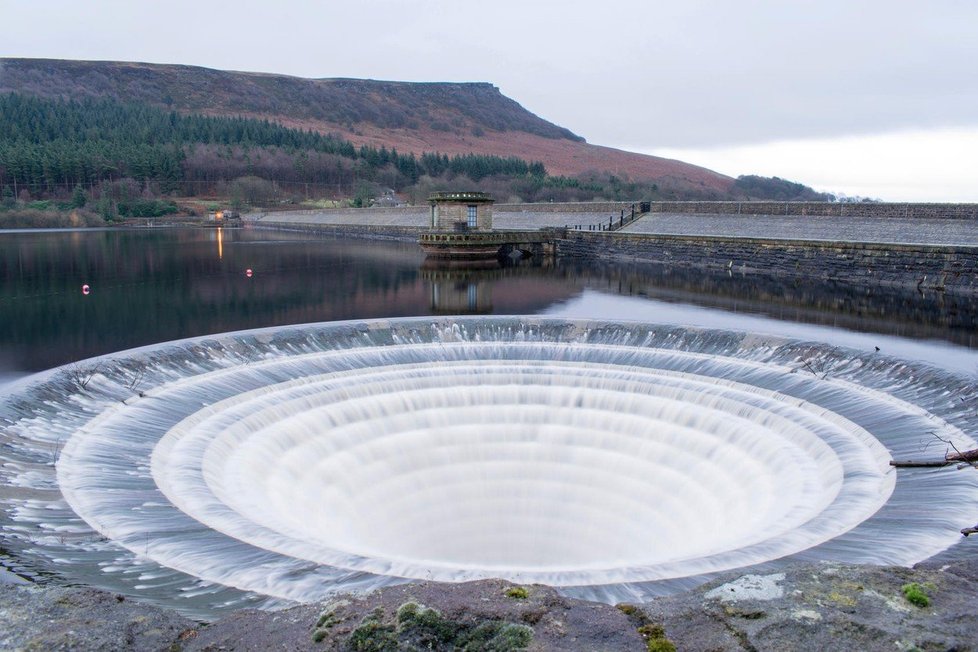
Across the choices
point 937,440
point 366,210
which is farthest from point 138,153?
point 937,440

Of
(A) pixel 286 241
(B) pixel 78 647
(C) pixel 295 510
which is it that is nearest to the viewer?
(B) pixel 78 647

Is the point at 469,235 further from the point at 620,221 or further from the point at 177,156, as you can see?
the point at 177,156

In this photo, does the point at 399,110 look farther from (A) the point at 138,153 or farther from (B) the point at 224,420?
(B) the point at 224,420

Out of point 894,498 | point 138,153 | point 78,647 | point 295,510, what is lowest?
point 295,510

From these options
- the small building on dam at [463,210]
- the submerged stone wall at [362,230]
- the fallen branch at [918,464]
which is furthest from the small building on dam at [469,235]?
the fallen branch at [918,464]

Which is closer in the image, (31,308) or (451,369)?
(451,369)

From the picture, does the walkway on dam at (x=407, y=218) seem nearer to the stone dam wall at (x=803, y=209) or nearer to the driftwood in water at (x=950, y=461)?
the stone dam wall at (x=803, y=209)

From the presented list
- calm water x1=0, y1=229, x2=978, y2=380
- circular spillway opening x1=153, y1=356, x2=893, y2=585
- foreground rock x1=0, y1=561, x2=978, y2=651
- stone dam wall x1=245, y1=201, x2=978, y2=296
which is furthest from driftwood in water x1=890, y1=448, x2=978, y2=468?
stone dam wall x1=245, y1=201, x2=978, y2=296
